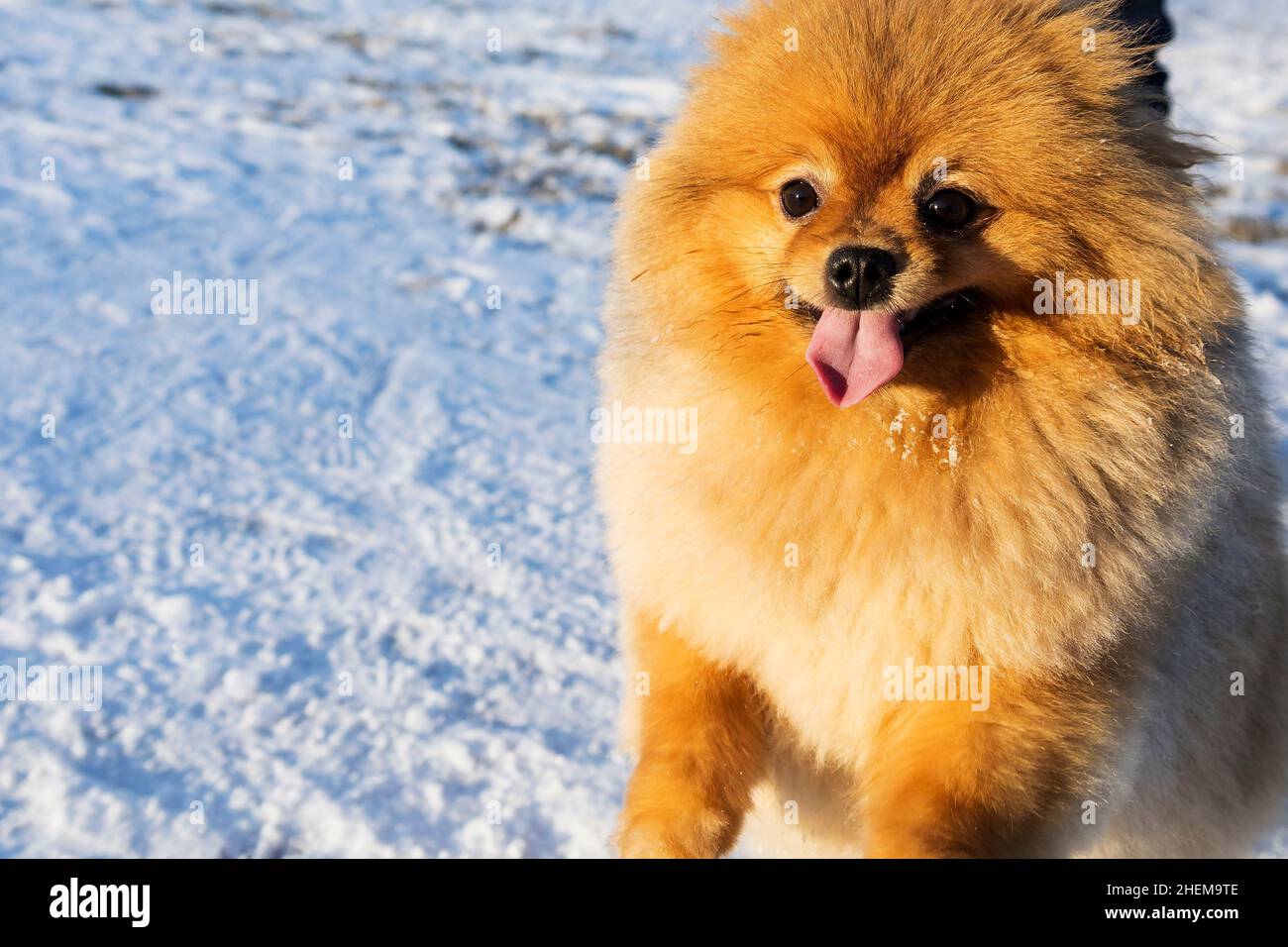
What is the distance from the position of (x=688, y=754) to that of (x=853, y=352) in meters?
0.86

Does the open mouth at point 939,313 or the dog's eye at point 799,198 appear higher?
the dog's eye at point 799,198

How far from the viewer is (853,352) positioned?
7.13ft

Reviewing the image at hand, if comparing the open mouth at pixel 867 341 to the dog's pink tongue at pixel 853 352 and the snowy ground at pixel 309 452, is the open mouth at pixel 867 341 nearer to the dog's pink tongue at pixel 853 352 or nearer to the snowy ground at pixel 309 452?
the dog's pink tongue at pixel 853 352

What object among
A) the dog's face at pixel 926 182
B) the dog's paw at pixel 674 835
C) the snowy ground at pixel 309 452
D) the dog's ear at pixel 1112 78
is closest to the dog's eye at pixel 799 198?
the dog's face at pixel 926 182

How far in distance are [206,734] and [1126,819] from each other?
2.22 meters

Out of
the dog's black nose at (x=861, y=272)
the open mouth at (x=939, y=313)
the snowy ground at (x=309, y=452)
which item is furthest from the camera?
the snowy ground at (x=309, y=452)

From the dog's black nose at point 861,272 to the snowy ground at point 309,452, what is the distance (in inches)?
45.0

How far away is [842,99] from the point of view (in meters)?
2.15

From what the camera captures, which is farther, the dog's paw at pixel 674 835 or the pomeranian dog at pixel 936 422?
the dog's paw at pixel 674 835

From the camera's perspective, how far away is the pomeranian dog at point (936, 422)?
84.0 inches

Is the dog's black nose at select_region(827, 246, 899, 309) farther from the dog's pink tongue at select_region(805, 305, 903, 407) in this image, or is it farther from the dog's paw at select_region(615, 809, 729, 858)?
the dog's paw at select_region(615, 809, 729, 858)

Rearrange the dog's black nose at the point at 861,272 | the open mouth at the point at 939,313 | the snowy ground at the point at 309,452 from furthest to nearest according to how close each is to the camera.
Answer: the snowy ground at the point at 309,452, the open mouth at the point at 939,313, the dog's black nose at the point at 861,272

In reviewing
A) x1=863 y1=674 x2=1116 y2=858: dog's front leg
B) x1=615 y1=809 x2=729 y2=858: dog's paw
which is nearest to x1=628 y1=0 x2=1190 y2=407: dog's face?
x1=863 y1=674 x2=1116 y2=858: dog's front leg

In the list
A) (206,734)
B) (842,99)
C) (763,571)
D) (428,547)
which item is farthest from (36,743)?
(842,99)
